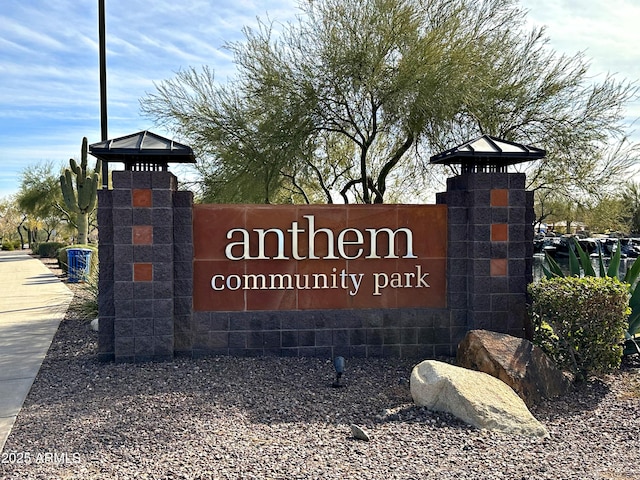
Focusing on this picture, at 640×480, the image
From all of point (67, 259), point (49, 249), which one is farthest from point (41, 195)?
point (67, 259)

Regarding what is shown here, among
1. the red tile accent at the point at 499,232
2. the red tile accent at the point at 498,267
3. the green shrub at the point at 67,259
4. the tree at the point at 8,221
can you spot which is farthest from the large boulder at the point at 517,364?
the tree at the point at 8,221

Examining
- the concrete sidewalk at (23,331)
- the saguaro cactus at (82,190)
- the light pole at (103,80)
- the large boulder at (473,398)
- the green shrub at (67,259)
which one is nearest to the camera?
the large boulder at (473,398)

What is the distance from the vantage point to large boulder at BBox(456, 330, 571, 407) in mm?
5582

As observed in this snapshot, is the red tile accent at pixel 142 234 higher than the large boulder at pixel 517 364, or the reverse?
the red tile accent at pixel 142 234

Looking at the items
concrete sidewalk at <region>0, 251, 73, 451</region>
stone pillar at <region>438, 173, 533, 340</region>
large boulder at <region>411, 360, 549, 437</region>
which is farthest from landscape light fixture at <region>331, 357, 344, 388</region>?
concrete sidewalk at <region>0, 251, 73, 451</region>

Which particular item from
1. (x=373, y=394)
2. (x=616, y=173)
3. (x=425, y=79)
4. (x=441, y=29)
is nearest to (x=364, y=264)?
(x=373, y=394)

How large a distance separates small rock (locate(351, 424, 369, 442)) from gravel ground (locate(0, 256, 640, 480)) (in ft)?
0.18

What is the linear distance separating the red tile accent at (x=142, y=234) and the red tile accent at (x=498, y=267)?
3893mm

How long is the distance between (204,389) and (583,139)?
1056 cm

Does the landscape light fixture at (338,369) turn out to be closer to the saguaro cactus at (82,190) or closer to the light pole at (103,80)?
the light pole at (103,80)

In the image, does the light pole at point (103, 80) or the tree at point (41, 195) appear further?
the tree at point (41, 195)

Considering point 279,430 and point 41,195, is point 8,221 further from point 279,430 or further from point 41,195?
point 279,430

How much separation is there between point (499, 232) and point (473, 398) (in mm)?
2755

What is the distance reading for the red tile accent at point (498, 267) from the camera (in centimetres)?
719
